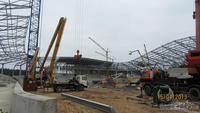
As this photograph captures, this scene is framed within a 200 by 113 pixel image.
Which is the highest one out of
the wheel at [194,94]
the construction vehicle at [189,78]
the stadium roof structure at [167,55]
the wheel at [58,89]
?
the stadium roof structure at [167,55]

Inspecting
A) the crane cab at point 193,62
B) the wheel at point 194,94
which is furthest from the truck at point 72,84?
the crane cab at point 193,62

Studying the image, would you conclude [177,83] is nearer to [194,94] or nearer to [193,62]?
[194,94]

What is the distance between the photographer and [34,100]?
440 centimetres

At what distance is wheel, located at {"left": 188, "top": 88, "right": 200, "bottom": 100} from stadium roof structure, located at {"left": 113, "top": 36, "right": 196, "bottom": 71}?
20604mm

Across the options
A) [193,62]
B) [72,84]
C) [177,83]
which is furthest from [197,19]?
[72,84]

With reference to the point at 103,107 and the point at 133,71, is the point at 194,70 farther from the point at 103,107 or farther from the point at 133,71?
the point at 133,71

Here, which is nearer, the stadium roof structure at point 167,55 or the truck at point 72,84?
the truck at point 72,84

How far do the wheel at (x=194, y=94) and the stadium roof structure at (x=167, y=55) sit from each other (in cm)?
2060

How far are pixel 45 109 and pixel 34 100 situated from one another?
0.51 m

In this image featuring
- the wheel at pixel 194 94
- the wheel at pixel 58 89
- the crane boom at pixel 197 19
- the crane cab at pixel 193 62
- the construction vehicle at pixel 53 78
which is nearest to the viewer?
the wheel at pixel 194 94

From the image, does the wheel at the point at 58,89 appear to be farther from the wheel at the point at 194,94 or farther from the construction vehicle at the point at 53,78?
the wheel at the point at 194,94

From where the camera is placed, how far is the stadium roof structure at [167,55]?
128 ft

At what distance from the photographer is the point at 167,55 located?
4941cm

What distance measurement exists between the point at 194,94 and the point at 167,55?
132 ft
